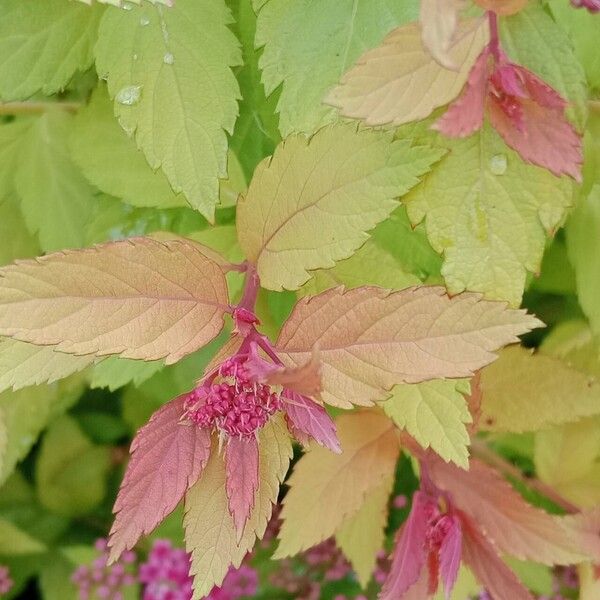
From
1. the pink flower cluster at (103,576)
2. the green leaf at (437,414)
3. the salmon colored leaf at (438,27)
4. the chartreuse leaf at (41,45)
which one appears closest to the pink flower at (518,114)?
the salmon colored leaf at (438,27)

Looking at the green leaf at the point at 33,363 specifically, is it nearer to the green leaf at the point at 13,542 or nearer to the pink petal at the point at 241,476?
the pink petal at the point at 241,476

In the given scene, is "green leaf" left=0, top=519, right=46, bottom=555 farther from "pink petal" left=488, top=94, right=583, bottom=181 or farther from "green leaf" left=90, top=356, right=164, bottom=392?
"pink petal" left=488, top=94, right=583, bottom=181

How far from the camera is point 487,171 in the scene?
62 centimetres

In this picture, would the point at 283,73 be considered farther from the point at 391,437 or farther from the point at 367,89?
the point at 391,437

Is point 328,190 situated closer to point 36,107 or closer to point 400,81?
point 400,81

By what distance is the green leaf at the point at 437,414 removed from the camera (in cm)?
63

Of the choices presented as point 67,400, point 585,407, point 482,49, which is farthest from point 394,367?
point 67,400

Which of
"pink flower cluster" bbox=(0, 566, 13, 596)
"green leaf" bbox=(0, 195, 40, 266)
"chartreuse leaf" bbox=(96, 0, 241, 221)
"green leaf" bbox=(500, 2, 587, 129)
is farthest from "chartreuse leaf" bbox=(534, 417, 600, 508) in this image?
"pink flower cluster" bbox=(0, 566, 13, 596)

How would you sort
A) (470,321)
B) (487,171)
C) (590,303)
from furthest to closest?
(590,303), (487,171), (470,321)

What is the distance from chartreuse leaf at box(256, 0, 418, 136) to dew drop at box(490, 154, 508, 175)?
5.6 inches

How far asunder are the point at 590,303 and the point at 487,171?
0.25 meters

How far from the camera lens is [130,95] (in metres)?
0.68

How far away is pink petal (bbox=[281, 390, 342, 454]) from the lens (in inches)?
20.6

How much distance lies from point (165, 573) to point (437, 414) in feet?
1.97
